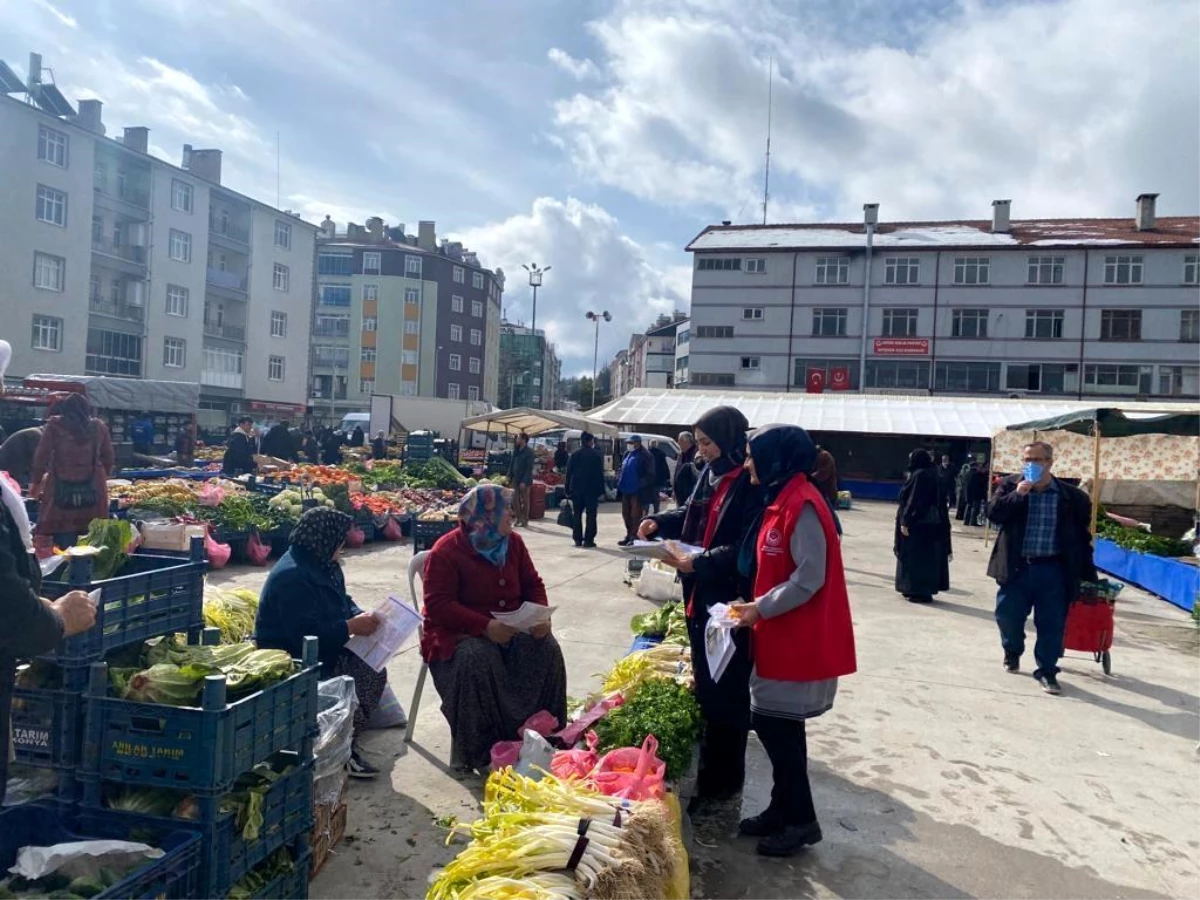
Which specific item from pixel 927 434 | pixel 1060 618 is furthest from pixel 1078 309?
pixel 1060 618

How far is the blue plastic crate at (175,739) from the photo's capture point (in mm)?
2668

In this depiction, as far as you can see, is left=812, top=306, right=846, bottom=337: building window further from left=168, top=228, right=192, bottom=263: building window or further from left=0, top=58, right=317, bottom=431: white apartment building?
left=168, top=228, right=192, bottom=263: building window

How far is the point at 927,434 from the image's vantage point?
3281 centimetres

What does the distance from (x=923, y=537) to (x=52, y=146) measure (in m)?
39.7

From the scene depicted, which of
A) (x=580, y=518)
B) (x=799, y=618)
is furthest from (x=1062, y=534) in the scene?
(x=580, y=518)

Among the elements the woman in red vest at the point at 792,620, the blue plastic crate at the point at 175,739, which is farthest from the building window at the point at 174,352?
the woman in red vest at the point at 792,620

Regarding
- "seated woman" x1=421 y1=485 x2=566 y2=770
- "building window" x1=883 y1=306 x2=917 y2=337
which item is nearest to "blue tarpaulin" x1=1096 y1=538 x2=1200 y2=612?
"seated woman" x1=421 y1=485 x2=566 y2=770

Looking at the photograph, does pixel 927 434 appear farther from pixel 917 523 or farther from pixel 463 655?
pixel 463 655

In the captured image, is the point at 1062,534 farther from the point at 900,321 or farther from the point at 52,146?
the point at 900,321

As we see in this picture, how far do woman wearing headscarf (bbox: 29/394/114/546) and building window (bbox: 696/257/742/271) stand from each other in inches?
1774

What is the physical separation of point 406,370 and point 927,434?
47212mm

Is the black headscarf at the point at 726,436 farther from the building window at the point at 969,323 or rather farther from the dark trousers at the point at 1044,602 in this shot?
the building window at the point at 969,323

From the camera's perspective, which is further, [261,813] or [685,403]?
[685,403]

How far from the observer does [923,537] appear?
10430mm
